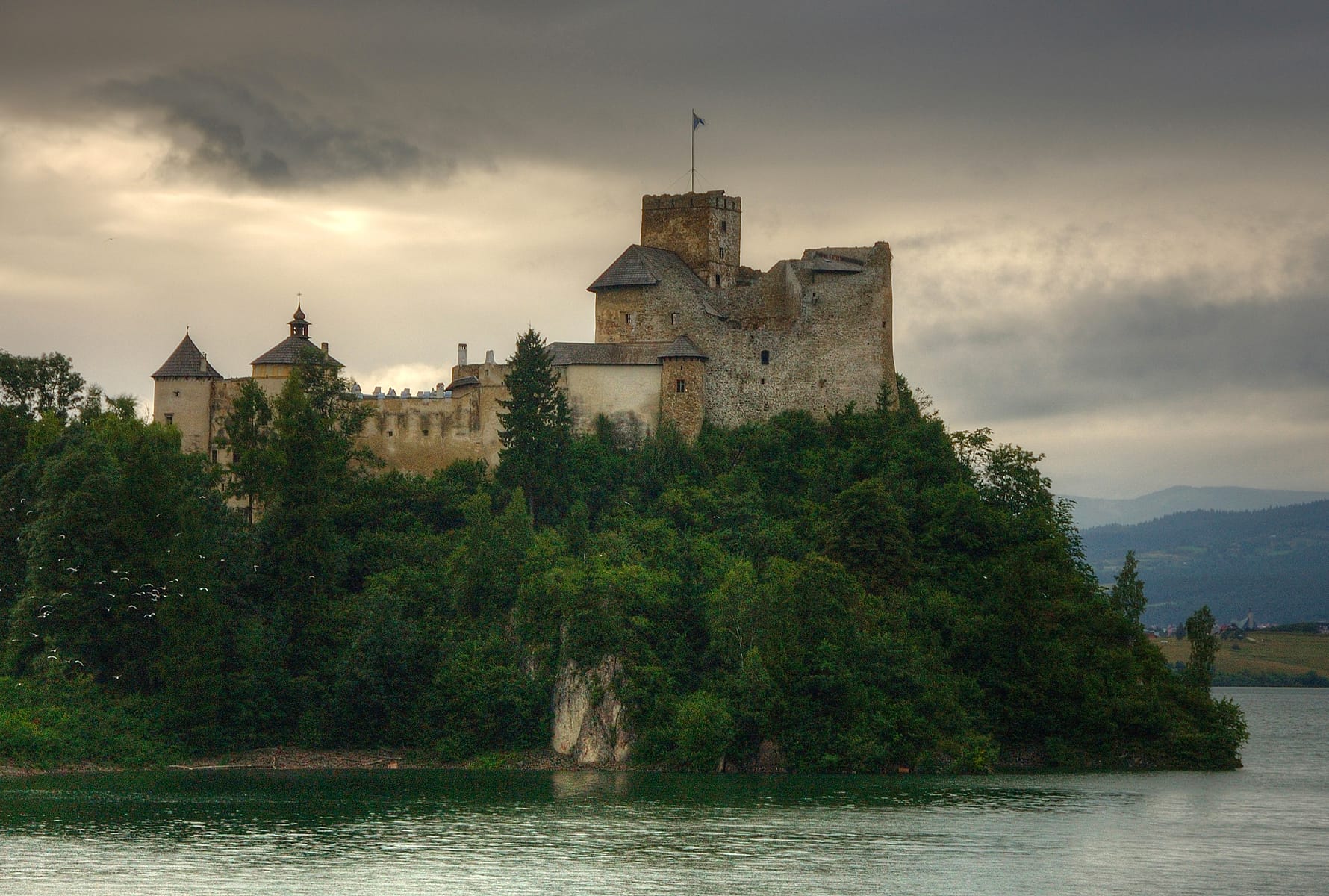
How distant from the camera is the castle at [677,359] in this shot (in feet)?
257

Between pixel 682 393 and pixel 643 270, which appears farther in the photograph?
pixel 643 270

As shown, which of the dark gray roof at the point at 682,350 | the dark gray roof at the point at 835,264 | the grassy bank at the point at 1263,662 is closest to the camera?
the dark gray roof at the point at 682,350

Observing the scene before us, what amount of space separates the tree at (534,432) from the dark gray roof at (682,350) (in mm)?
6424

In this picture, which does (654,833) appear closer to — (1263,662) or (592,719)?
(592,719)

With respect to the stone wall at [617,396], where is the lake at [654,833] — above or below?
below

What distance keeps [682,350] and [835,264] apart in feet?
30.9

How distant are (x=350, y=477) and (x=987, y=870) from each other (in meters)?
41.6

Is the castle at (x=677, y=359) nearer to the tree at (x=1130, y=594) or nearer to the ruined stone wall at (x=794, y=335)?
the ruined stone wall at (x=794, y=335)

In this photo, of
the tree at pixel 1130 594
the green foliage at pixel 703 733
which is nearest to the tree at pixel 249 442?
the green foliage at pixel 703 733

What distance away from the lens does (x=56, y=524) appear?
202ft

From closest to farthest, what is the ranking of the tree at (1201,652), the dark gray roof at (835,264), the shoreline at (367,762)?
the shoreline at (367,762)
the tree at (1201,652)
the dark gray roof at (835,264)

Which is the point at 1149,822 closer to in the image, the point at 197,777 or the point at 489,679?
the point at 489,679

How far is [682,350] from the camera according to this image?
7825 cm

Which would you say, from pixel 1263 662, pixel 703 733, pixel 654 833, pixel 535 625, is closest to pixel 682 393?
pixel 535 625
